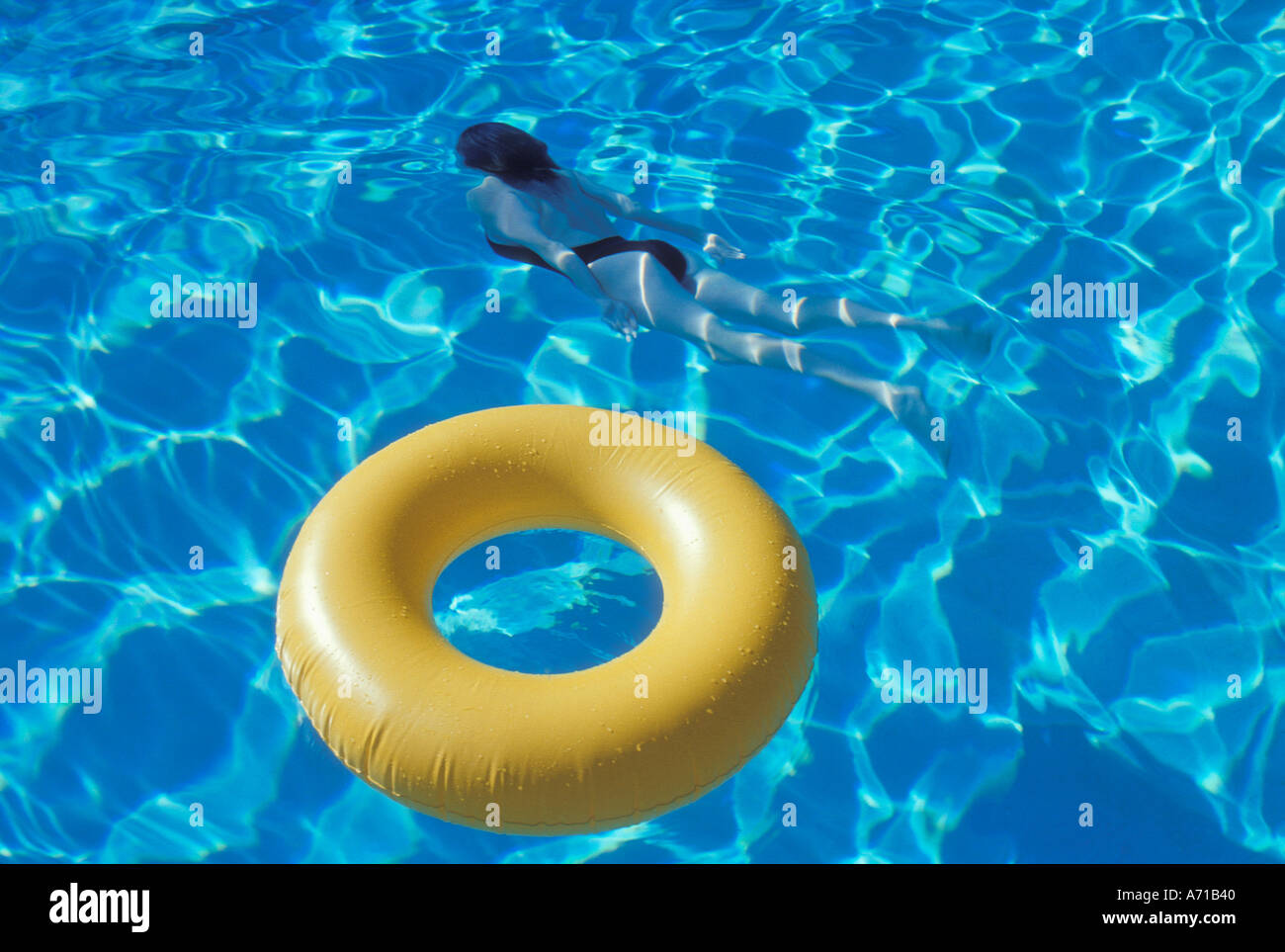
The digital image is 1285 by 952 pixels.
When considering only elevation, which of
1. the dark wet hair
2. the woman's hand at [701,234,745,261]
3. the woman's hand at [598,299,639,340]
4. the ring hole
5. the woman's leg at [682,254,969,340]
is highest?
the dark wet hair

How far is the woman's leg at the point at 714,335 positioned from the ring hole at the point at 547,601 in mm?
996

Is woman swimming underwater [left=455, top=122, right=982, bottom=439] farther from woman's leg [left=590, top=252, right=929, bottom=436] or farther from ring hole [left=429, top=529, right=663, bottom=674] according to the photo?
ring hole [left=429, top=529, right=663, bottom=674]

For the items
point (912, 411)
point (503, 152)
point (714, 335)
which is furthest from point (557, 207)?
point (912, 411)

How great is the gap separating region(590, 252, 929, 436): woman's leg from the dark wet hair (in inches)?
22.1

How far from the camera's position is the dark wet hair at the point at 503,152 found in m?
4.85

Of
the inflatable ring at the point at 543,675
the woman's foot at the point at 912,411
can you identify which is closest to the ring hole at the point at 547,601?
the inflatable ring at the point at 543,675

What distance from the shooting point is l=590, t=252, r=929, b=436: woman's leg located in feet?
14.1

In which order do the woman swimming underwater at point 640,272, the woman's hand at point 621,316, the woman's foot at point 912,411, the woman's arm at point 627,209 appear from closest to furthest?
the woman's foot at point 912,411 < the woman swimming underwater at point 640,272 < the woman's hand at point 621,316 < the woman's arm at point 627,209

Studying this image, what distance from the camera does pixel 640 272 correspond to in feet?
15.1

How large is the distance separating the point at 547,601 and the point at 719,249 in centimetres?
198

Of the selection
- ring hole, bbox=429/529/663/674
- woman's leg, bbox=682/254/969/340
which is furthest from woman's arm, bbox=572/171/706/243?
ring hole, bbox=429/529/663/674

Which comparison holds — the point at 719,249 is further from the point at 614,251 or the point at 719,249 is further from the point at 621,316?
the point at 621,316

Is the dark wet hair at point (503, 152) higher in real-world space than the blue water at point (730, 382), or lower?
higher

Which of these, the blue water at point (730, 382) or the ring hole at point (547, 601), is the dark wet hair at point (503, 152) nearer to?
the blue water at point (730, 382)
